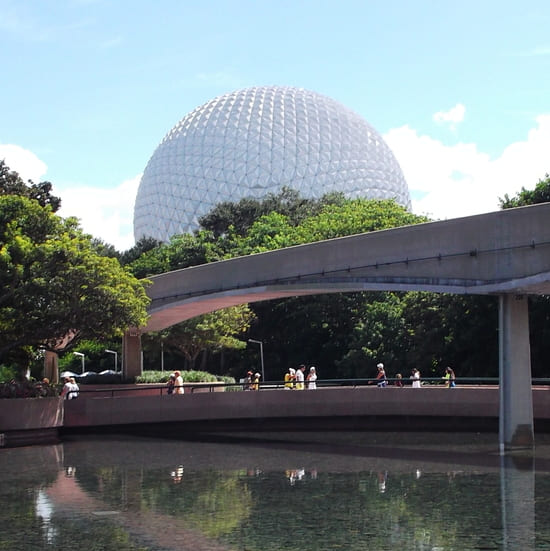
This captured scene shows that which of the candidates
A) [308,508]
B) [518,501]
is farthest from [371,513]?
[518,501]

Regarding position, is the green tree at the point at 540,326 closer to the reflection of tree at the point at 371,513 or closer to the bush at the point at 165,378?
the bush at the point at 165,378

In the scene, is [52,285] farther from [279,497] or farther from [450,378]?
[279,497]

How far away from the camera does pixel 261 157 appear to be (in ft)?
223

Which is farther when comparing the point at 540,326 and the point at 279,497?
the point at 540,326

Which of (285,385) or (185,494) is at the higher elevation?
(285,385)

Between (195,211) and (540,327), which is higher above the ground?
(195,211)

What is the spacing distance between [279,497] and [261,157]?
54359mm

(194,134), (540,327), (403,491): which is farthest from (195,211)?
(403,491)

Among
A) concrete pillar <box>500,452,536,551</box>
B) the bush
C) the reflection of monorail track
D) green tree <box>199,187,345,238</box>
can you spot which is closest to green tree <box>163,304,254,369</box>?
the bush

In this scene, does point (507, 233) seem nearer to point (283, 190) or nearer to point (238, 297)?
point (238, 297)

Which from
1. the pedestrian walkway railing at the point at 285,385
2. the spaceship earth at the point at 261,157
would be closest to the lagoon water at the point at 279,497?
the pedestrian walkway railing at the point at 285,385

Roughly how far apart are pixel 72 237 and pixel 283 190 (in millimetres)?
37128

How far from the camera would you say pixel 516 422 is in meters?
21.8

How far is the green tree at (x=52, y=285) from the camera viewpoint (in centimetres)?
2609
